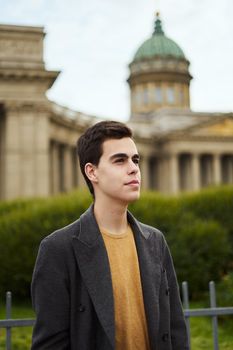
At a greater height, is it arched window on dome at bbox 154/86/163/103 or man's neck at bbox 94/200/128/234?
arched window on dome at bbox 154/86/163/103

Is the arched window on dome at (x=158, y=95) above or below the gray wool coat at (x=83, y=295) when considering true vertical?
above

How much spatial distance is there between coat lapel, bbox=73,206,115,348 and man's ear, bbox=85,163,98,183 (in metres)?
0.26

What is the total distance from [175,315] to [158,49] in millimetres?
85970

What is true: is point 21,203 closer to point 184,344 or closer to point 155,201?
point 155,201

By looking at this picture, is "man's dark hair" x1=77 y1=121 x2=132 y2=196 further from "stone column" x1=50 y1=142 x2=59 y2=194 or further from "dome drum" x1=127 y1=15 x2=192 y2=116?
"dome drum" x1=127 y1=15 x2=192 y2=116

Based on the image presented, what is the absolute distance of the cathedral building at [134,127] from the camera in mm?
39938

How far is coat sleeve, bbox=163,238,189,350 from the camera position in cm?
408

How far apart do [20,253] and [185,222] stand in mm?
5526

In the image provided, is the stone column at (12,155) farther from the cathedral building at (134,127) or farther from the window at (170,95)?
the window at (170,95)

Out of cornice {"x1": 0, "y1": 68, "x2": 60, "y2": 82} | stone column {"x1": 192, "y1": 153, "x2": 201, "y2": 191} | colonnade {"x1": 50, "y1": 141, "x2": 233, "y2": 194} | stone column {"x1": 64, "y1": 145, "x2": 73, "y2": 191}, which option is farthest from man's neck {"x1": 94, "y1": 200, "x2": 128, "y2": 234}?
stone column {"x1": 192, "y1": 153, "x2": 201, "y2": 191}

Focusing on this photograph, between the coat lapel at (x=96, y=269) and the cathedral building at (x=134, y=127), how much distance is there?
35976 mm

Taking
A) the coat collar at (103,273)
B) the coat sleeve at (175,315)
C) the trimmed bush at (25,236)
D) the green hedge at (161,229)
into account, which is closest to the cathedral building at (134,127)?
the green hedge at (161,229)

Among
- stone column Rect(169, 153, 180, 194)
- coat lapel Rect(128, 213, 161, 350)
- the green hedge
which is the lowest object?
the green hedge

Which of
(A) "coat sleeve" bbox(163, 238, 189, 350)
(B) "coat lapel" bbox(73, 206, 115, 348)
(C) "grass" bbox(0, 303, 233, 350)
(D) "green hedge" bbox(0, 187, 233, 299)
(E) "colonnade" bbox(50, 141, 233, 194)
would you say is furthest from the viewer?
(E) "colonnade" bbox(50, 141, 233, 194)
